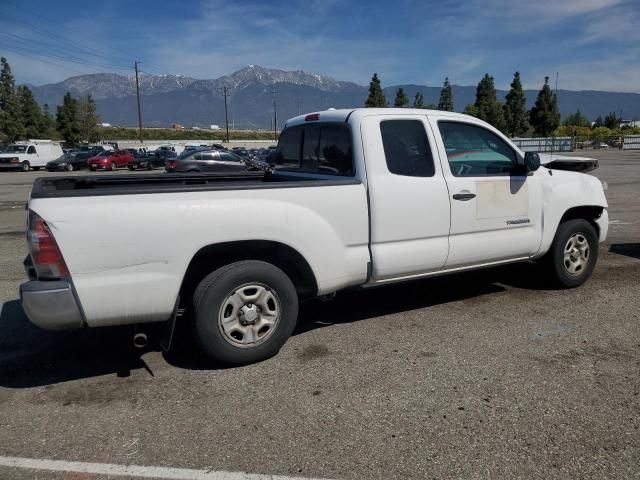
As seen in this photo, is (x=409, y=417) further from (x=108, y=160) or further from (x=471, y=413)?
(x=108, y=160)

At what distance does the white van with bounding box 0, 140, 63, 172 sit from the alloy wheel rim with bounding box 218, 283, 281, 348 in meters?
37.7

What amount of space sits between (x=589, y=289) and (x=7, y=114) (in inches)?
2848

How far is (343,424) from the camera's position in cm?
316

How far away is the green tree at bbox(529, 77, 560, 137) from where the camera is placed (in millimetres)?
Answer: 66375

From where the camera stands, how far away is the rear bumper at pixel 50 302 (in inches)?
127

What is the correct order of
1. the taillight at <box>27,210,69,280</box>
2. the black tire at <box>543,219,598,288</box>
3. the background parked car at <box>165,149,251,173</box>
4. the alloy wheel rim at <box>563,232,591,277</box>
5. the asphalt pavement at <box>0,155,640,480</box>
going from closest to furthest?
the asphalt pavement at <box>0,155,640,480</box> < the taillight at <box>27,210,69,280</box> < the black tire at <box>543,219,598,288</box> < the alloy wheel rim at <box>563,232,591,277</box> < the background parked car at <box>165,149,251,173</box>

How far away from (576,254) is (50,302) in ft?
16.3

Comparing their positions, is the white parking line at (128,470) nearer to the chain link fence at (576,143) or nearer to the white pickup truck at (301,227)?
the white pickup truck at (301,227)

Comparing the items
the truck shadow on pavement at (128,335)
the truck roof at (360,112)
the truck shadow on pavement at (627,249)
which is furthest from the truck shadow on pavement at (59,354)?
the truck shadow on pavement at (627,249)

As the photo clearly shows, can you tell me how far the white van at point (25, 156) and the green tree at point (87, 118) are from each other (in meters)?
40.9

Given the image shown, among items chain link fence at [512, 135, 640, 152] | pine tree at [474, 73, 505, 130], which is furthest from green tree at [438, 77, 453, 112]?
chain link fence at [512, 135, 640, 152]

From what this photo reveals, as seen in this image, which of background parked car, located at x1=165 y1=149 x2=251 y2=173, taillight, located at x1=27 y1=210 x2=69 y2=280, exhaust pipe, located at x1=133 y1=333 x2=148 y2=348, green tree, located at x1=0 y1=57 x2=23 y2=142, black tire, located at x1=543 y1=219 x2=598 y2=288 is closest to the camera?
taillight, located at x1=27 y1=210 x2=69 y2=280

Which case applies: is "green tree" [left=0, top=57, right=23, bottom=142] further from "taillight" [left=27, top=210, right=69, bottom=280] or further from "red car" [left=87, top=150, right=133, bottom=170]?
"taillight" [left=27, top=210, right=69, bottom=280]

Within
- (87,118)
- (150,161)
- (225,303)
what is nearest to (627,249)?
(225,303)
